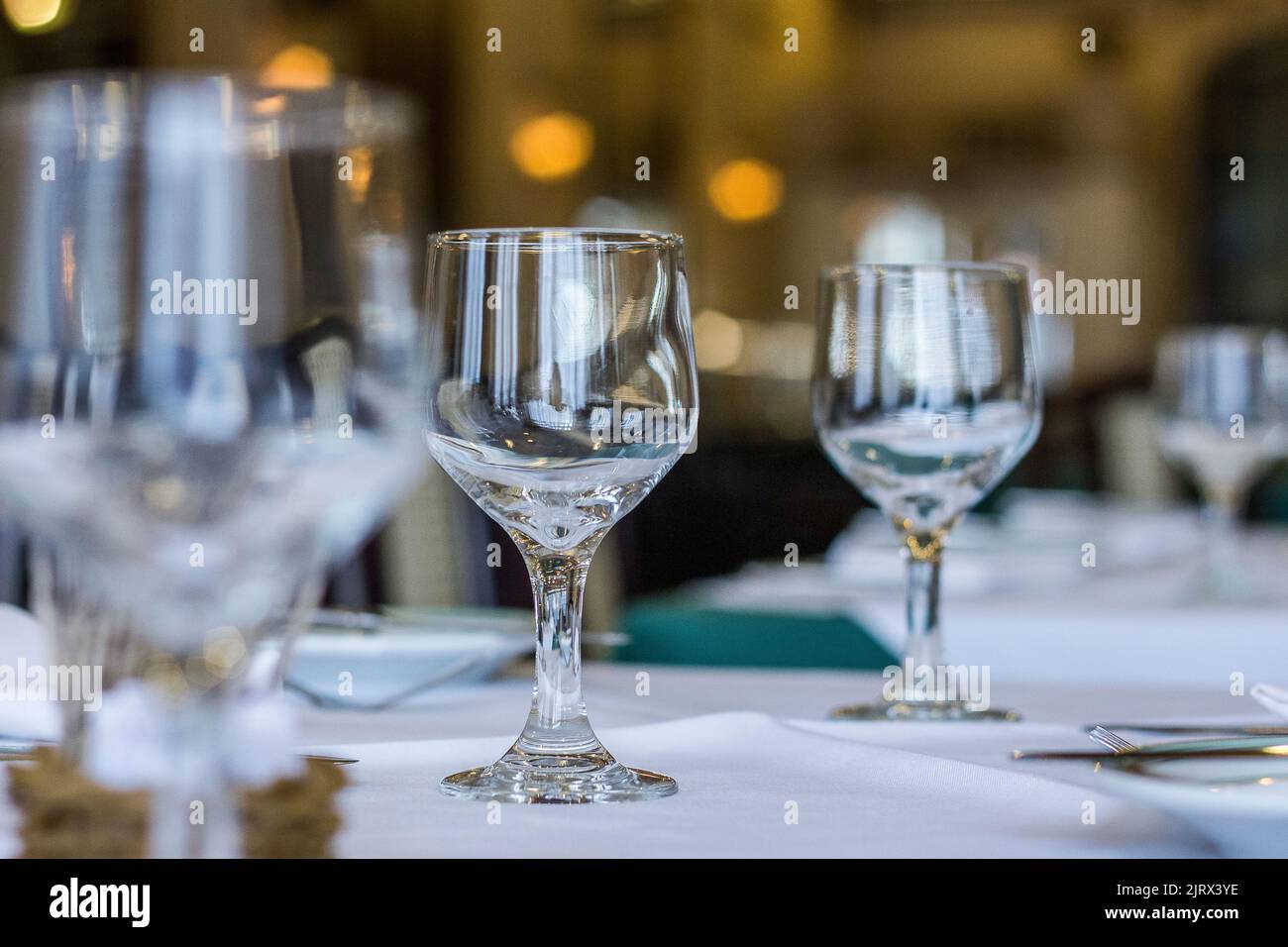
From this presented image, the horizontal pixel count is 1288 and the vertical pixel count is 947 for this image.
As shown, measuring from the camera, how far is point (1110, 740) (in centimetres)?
67

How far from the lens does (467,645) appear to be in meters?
0.88

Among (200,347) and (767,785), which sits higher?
(200,347)

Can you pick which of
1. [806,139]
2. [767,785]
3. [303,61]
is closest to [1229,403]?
[767,785]

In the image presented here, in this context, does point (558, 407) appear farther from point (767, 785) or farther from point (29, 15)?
point (29, 15)

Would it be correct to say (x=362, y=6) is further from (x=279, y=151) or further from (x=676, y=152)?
(x=279, y=151)

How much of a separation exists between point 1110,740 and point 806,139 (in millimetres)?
10792

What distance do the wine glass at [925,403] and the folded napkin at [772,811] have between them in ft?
0.44

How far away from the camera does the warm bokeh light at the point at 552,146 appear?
8.09 meters

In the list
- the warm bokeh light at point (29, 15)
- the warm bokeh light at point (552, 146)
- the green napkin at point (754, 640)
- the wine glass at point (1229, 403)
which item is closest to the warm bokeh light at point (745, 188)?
the warm bokeh light at point (552, 146)

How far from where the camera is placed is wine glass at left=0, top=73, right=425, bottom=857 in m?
0.33

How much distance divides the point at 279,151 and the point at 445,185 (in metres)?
7.77

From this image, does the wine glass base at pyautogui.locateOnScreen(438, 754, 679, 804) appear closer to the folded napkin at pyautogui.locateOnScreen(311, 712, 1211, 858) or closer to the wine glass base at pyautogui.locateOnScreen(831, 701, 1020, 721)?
the folded napkin at pyautogui.locateOnScreen(311, 712, 1211, 858)

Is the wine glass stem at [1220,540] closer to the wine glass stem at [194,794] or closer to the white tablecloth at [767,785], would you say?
Result: the white tablecloth at [767,785]
